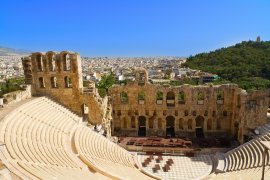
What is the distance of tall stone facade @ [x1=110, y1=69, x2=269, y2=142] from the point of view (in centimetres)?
2942

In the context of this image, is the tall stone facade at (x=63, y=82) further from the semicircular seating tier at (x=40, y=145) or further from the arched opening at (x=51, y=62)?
the semicircular seating tier at (x=40, y=145)

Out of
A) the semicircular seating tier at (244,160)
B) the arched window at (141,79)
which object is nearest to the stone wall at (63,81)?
the arched window at (141,79)

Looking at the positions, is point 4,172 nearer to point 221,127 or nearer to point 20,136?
point 20,136

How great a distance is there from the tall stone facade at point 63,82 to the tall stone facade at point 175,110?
382 cm

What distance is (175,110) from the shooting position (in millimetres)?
30188

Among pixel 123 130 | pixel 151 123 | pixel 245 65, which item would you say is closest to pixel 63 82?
→ pixel 123 130

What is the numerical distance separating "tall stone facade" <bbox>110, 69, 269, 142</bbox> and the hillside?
19421mm

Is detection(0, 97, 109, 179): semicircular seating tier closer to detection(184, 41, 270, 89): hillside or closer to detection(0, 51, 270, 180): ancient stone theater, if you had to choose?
detection(0, 51, 270, 180): ancient stone theater

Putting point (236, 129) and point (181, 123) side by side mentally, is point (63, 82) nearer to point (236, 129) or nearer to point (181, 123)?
point (181, 123)

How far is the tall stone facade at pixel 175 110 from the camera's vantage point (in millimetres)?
29422

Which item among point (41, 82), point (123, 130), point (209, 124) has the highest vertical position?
point (41, 82)

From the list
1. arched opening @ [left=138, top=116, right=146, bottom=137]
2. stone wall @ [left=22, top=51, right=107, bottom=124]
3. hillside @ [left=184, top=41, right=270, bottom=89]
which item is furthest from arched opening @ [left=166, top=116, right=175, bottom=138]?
hillside @ [left=184, top=41, right=270, bottom=89]

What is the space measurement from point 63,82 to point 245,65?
161 feet

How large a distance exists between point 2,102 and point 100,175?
11.7 meters
